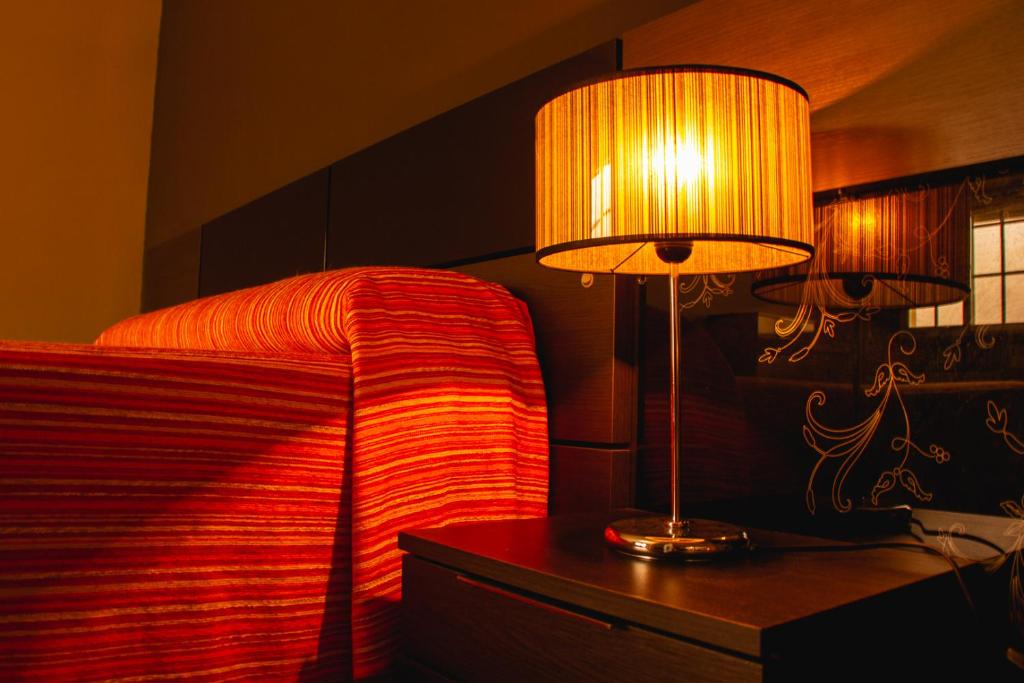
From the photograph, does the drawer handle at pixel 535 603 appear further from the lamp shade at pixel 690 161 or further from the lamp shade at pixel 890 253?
the lamp shade at pixel 890 253

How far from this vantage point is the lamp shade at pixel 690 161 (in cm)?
86

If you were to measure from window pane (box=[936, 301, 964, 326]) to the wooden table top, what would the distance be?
0.27 meters

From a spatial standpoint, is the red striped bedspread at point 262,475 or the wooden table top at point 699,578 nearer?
the wooden table top at point 699,578

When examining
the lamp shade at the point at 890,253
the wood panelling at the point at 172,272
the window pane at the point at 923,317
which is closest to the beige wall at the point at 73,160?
the wood panelling at the point at 172,272

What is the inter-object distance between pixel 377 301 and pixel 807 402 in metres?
0.65

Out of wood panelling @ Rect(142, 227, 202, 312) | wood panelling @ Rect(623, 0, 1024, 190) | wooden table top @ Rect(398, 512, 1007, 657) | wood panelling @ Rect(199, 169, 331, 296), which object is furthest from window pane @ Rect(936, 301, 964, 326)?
wood panelling @ Rect(142, 227, 202, 312)

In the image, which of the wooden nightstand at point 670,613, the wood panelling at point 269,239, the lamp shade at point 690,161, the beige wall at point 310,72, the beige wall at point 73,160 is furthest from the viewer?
the beige wall at point 73,160

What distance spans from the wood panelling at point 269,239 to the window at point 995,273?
1.79 meters

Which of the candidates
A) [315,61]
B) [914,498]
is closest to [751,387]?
[914,498]

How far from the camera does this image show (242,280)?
2.82 m

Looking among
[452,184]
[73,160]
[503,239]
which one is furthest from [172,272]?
[503,239]

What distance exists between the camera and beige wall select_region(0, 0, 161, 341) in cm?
360

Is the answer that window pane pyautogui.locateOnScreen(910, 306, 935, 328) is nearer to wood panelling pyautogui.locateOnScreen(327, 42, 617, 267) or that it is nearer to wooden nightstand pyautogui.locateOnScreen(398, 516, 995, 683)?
wooden nightstand pyautogui.locateOnScreen(398, 516, 995, 683)

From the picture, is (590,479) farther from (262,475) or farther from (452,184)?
(452,184)
